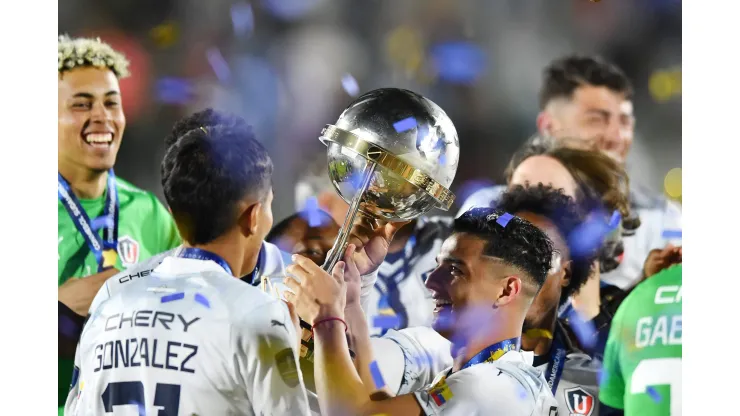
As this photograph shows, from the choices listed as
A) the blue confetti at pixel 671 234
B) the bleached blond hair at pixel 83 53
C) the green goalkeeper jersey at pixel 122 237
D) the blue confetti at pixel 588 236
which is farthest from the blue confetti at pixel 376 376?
the bleached blond hair at pixel 83 53

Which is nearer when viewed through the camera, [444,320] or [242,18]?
[444,320]

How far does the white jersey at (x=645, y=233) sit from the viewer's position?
3.14 m

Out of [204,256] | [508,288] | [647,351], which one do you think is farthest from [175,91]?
[647,351]

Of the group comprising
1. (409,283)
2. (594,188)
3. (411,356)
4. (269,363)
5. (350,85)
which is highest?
(350,85)

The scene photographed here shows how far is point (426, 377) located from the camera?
2936mm

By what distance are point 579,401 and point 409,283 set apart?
0.65 m

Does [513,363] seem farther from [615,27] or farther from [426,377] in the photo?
[615,27]

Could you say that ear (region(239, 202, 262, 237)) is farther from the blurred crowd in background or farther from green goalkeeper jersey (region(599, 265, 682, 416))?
green goalkeeper jersey (region(599, 265, 682, 416))

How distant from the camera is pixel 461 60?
10.3 ft

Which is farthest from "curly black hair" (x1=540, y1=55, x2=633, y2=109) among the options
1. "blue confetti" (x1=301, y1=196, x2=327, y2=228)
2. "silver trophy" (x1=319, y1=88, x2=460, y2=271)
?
"blue confetti" (x1=301, y1=196, x2=327, y2=228)

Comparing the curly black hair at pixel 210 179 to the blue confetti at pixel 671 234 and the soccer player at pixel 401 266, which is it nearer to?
the soccer player at pixel 401 266

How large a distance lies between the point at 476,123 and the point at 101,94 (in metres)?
1.26

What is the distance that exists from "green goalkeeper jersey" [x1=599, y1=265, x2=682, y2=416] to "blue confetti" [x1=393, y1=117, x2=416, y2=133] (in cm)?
101

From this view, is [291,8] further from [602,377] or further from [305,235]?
[602,377]
